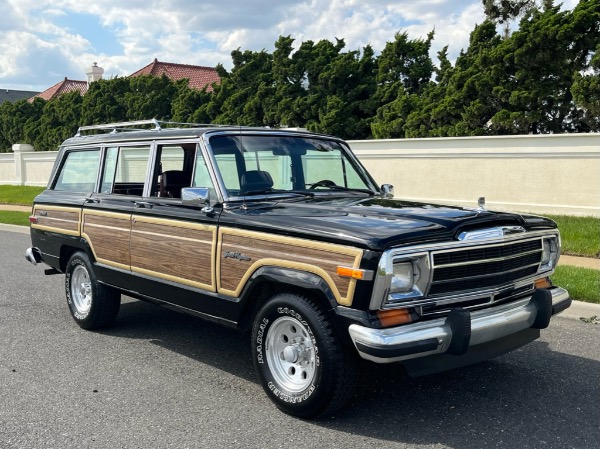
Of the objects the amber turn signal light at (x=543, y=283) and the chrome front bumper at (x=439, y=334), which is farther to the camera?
the amber turn signal light at (x=543, y=283)

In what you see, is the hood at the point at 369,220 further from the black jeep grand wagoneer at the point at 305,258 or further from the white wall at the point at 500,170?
the white wall at the point at 500,170

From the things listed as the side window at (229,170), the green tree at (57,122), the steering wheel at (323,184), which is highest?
the green tree at (57,122)

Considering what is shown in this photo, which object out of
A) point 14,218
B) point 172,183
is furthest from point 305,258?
point 14,218

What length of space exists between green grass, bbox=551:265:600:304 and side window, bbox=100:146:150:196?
5.03 metres

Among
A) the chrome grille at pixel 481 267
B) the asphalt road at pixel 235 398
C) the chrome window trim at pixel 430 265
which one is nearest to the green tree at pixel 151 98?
the asphalt road at pixel 235 398

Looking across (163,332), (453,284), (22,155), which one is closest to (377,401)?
(453,284)

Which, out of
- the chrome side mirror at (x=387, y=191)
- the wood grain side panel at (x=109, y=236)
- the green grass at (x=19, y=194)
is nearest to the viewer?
the wood grain side panel at (x=109, y=236)

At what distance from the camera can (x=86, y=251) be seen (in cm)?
640

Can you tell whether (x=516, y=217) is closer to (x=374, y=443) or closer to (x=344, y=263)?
(x=344, y=263)

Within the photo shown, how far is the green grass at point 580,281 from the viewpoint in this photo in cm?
732

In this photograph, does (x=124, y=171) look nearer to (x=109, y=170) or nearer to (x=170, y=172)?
(x=109, y=170)

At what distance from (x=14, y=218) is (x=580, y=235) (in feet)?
47.2

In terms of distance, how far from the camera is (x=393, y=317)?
12.7ft

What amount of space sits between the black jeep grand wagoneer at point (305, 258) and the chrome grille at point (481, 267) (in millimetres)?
10
